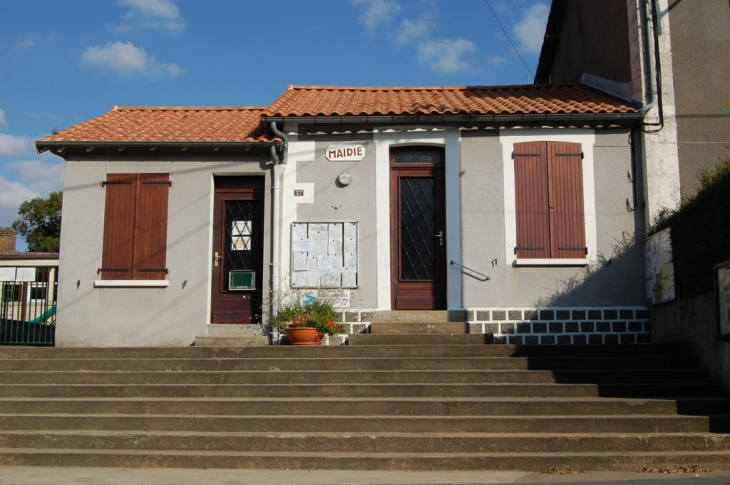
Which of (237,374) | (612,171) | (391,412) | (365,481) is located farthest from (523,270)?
(365,481)

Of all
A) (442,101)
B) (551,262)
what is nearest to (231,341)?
(551,262)

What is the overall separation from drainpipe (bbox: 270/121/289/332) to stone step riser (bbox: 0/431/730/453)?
12.5 feet

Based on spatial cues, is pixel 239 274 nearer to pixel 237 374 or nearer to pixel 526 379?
pixel 237 374

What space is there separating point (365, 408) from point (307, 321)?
2.66m

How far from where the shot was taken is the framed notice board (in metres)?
11.4

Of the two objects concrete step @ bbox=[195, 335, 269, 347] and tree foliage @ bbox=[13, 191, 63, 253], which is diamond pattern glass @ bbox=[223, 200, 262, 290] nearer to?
concrete step @ bbox=[195, 335, 269, 347]

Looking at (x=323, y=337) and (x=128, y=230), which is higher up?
(x=128, y=230)

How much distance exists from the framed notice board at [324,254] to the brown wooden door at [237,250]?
0.76 meters

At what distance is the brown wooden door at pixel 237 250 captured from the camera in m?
11.8

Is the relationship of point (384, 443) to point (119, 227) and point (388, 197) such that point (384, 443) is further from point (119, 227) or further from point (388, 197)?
point (119, 227)

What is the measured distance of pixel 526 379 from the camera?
29.2 ft

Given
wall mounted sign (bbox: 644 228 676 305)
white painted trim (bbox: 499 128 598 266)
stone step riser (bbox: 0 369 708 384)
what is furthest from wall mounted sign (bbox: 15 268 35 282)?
wall mounted sign (bbox: 644 228 676 305)

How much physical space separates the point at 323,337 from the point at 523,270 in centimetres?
324

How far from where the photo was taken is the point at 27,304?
41.6 ft
